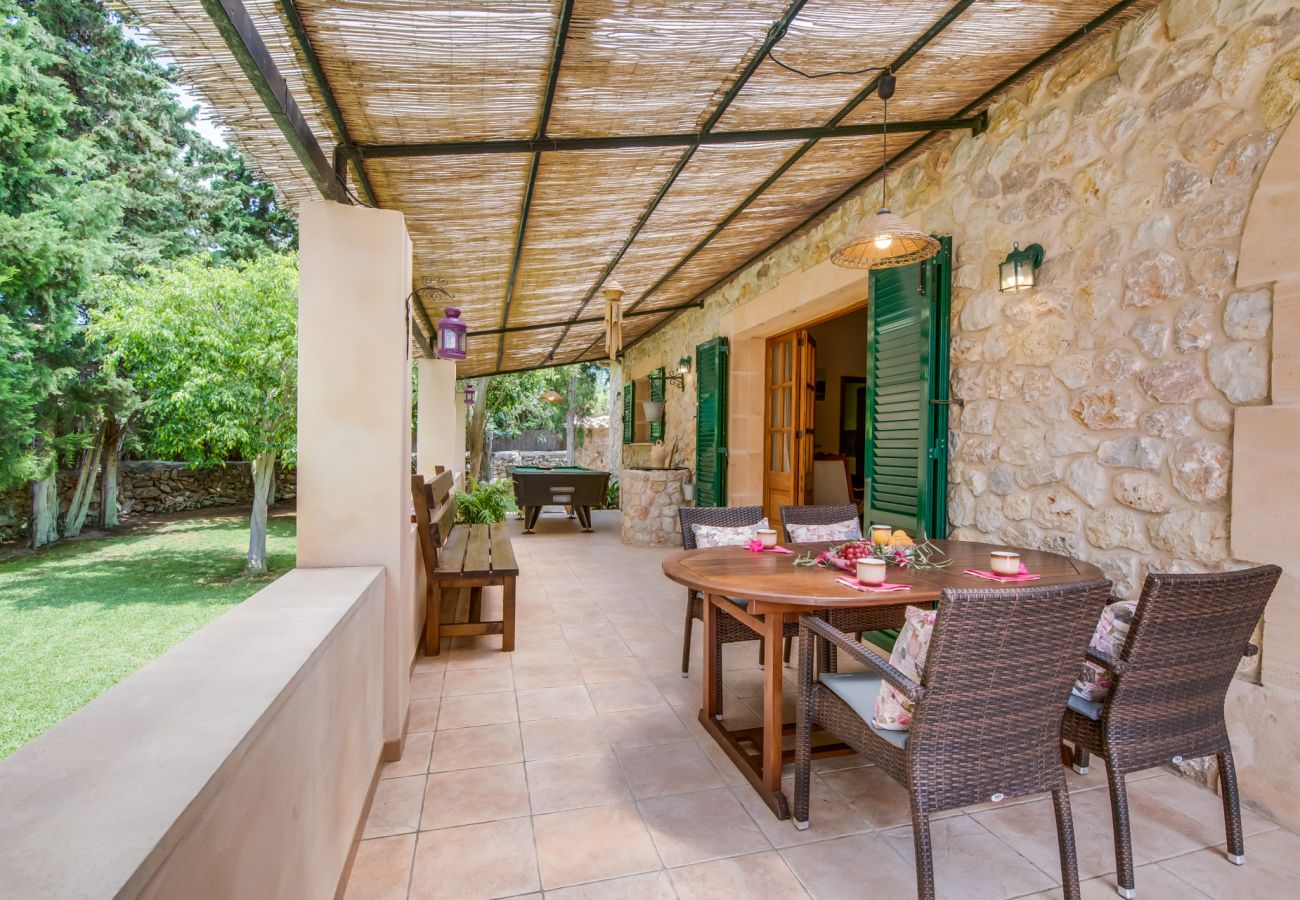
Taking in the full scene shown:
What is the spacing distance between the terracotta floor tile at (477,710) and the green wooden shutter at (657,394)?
569cm

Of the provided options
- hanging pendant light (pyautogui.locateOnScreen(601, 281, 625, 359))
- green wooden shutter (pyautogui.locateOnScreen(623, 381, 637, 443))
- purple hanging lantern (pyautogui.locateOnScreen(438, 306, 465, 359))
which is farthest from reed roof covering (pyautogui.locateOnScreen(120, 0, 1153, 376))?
green wooden shutter (pyautogui.locateOnScreen(623, 381, 637, 443))

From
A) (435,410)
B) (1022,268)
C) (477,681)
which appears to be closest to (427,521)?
Result: (477,681)

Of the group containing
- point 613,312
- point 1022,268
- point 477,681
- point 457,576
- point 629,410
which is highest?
point 613,312

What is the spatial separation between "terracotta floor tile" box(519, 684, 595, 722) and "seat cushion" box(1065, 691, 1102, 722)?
186cm

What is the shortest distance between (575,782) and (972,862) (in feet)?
4.17

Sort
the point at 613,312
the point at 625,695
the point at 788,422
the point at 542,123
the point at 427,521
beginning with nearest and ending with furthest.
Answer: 1. the point at 542,123
2. the point at 625,695
3. the point at 427,521
4. the point at 613,312
5. the point at 788,422

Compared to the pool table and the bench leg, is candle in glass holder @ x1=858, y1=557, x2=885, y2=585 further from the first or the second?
the pool table

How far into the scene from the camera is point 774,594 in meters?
2.03

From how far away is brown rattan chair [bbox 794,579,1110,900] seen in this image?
1.52m

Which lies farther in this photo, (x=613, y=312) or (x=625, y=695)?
(x=613, y=312)

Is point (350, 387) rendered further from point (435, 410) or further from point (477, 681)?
point (435, 410)

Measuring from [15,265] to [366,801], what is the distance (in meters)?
10.5

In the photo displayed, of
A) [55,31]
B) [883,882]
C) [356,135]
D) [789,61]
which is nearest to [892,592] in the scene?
[883,882]

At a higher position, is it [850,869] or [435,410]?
[435,410]
